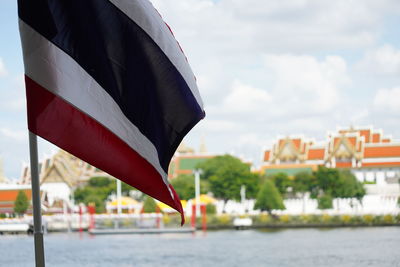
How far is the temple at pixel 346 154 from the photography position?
78688 mm

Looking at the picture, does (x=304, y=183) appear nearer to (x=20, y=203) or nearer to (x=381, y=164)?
(x=381, y=164)

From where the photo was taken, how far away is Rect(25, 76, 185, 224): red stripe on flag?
3.89m

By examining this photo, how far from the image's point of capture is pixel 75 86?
396 centimetres

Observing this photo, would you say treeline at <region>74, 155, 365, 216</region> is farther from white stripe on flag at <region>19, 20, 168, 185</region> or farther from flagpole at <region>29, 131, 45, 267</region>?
flagpole at <region>29, 131, 45, 267</region>

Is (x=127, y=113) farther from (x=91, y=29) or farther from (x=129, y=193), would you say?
(x=129, y=193)

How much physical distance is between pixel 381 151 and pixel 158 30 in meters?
77.5

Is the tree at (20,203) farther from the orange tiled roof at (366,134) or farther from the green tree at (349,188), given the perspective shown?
the orange tiled roof at (366,134)

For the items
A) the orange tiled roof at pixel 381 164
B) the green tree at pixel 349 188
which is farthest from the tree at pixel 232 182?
the orange tiled roof at pixel 381 164

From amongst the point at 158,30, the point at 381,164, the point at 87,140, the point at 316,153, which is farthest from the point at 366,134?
the point at 87,140

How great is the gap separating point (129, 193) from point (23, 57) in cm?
7058

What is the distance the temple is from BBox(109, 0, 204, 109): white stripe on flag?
70.0 metres

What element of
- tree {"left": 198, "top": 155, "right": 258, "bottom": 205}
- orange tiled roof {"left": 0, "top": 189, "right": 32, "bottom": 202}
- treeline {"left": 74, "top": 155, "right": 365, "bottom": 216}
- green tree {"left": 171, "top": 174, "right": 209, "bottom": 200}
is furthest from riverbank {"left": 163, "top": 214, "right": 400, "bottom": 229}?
orange tiled roof {"left": 0, "top": 189, "right": 32, "bottom": 202}

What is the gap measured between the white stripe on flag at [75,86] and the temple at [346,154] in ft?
230

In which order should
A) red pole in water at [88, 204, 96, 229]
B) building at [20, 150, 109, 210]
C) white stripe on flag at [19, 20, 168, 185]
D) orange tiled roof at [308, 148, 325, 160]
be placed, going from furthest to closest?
orange tiled roof at [308, 148, 325, 160], building at [20, 150, 109, 210], red pole in water at [88, 204, 96, 229], white stripe on flag at [19, 20, 168, 185]
